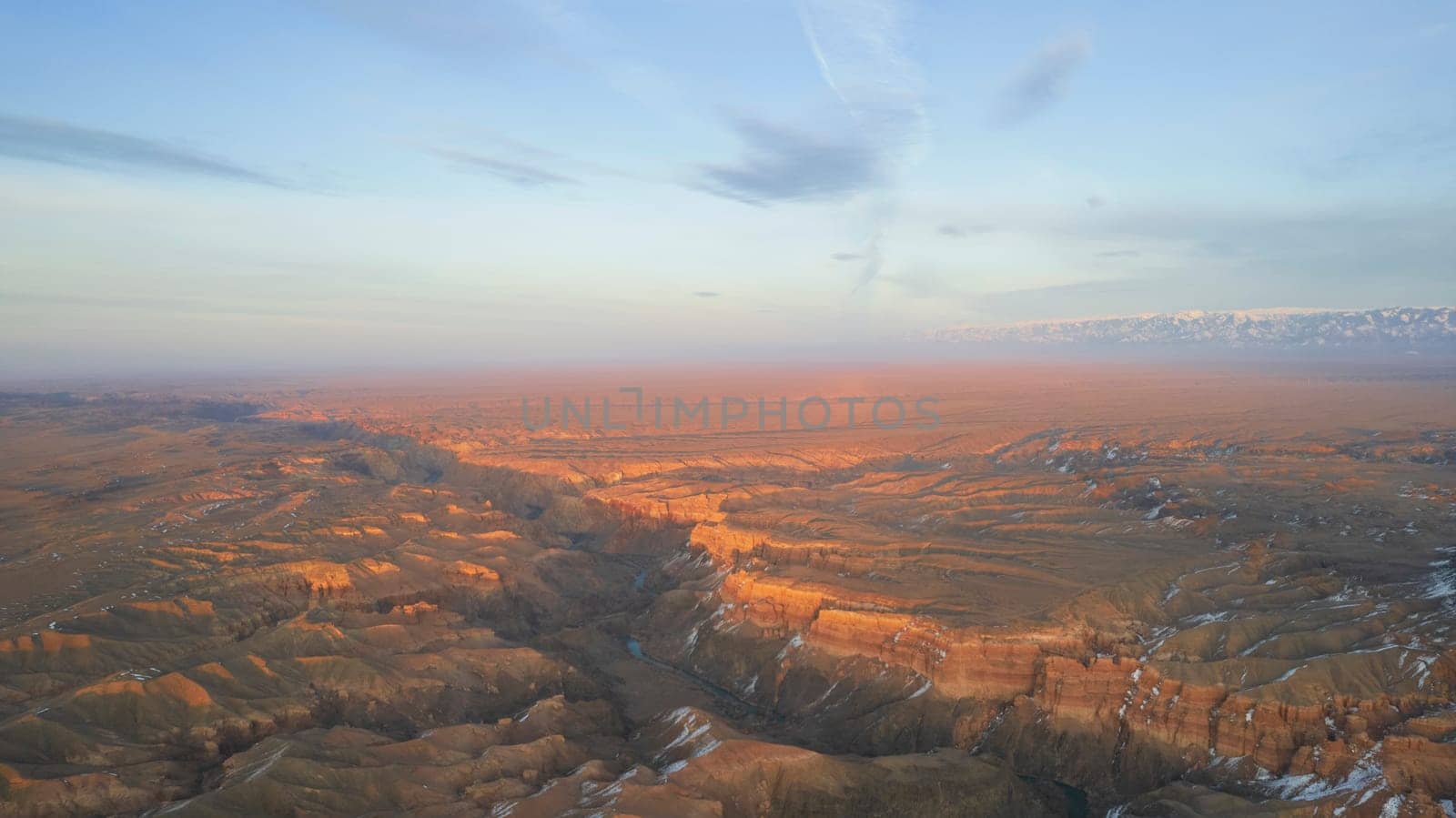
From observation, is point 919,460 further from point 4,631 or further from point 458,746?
point 4,631

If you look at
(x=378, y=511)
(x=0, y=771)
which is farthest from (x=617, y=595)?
(x=0, y=771)

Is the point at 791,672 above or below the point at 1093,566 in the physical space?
below

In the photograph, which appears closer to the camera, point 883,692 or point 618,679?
point 883,692

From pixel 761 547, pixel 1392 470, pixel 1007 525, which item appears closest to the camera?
pixel 761 547

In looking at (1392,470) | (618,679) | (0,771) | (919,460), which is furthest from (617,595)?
(1392,470)

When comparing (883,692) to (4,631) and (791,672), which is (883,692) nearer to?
(791,672)

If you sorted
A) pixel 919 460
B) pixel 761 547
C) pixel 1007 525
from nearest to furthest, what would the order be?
pixel 761 547 < pixel 1007 525 < pixel 919 460
